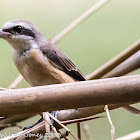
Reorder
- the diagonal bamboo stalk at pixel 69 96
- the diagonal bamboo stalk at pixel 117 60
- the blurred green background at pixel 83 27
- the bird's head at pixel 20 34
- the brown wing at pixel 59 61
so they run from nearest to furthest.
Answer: the diagonal bamboo stalk at pixel 69 96 < the diagonal bamboo stalk at pixel 117 60 < the bird's head at pixel 20 34 < the brown wing at pixel 59 61 < the blurred green background at pixel 83 27

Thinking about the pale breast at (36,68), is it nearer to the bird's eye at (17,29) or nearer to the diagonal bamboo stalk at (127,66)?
the bird's eye at (17,29)

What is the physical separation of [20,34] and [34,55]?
0.11 meters

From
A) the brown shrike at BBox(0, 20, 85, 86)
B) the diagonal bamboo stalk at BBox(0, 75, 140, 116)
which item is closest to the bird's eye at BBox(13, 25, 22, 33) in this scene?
the brown shrike at BBox(0, 20, 85, 86)

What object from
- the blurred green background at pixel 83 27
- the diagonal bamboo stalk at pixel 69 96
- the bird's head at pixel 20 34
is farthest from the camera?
the blurred green background at pixel 83 27

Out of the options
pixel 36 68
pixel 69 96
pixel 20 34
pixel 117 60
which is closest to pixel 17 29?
pixel 20 34

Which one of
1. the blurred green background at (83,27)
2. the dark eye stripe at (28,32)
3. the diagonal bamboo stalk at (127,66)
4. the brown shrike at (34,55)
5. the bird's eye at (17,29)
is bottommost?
the diagonal bamboo stalk at (127,66)

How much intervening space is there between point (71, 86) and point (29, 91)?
0.09 metres

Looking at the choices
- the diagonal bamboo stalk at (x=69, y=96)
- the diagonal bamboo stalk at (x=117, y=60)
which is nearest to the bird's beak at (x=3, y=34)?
the diagonal bamboo stalk at (x=117, y=60)

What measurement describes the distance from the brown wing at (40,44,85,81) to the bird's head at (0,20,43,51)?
0.20ft

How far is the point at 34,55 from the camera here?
1.49m

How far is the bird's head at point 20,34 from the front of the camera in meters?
1.42

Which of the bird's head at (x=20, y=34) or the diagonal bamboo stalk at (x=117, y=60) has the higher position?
the bird's head at (x=20, y=34)

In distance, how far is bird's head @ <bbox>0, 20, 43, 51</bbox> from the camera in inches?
55.9

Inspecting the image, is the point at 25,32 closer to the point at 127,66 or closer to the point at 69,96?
the point at 127,66
